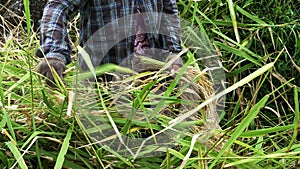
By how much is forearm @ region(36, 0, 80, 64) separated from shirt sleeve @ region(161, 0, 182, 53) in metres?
0.30

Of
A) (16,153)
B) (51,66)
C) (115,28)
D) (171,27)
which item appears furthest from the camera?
(171,27)

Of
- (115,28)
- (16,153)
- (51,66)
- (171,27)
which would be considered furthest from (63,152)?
(171,27)

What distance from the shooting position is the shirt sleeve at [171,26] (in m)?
1.24

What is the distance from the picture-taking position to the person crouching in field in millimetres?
968

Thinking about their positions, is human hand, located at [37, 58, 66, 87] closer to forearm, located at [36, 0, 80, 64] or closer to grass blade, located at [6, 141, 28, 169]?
forearm, located at [36, 0, 80, 64]

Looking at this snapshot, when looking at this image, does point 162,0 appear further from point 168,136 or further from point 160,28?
point 168,136

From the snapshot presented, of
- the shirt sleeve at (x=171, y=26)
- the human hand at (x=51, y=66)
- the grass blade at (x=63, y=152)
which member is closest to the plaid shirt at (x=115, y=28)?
the shirt sleeve at (x=171, y=26)

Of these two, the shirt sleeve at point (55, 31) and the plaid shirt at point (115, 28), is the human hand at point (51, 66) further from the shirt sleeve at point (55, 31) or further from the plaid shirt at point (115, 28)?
the plaid shirt at point (115, 28)

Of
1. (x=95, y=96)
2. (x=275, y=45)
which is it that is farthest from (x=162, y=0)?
(x=95, y=96)

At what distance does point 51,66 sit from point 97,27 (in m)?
0.27

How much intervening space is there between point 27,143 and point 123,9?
50 centimetres

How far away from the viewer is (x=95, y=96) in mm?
828

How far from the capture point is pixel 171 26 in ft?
4.16

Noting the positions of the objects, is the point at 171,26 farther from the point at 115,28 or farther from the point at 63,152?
the point at 63,152
